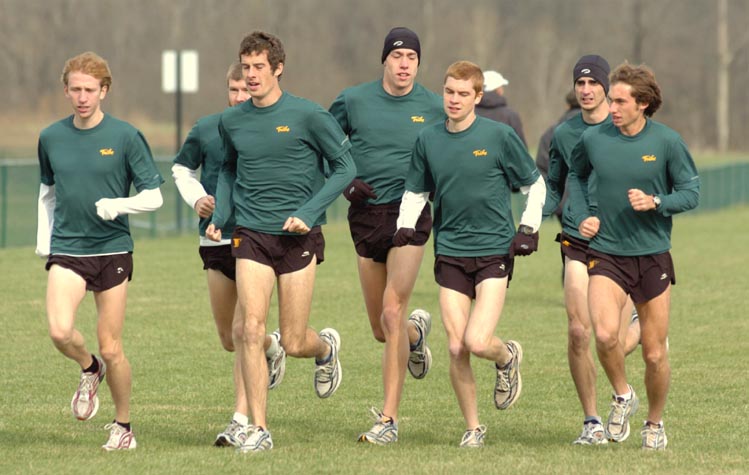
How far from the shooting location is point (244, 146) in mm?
8828

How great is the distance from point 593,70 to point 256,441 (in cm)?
316

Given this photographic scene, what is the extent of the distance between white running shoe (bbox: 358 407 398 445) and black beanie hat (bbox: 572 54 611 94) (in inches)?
95.1

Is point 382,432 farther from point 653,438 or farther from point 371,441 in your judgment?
point 653,438

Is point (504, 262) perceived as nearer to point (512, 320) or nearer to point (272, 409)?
point (272, 409)

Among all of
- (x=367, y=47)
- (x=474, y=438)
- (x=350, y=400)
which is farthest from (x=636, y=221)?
(x=367, y=47)

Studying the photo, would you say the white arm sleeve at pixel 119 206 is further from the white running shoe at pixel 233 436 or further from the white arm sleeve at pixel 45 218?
the white running shoe at pixel 233 436

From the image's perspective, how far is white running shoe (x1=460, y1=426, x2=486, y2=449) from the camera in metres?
8.88

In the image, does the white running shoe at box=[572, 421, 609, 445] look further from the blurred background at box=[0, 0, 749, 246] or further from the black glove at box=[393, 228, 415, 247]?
the blurred background at box=[0, 0, 749, 246]

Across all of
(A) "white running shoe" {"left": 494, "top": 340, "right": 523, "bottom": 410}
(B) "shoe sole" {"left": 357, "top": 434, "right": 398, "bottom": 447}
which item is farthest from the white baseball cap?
(B) "shoe sole" {"left": 357, "top": 434, "right": 398, "bottom": 447}

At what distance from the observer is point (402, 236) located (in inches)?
352

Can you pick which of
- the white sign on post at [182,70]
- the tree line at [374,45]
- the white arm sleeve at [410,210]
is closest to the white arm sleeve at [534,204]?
the white arm sleeve at [410,210]

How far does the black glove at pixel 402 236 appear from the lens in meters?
8.95

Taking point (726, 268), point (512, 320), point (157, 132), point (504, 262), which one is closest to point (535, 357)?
point (512, 320)

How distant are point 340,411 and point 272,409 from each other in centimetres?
48
